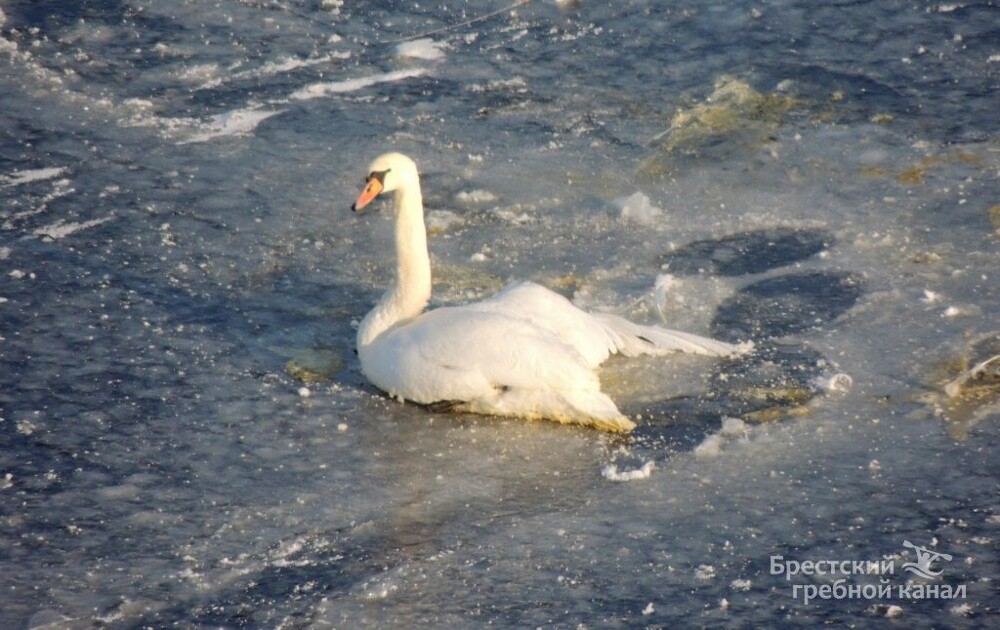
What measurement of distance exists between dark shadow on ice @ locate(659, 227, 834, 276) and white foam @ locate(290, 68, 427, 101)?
3.15 m

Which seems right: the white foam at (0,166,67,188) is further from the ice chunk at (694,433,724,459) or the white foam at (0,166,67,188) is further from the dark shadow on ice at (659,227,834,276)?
the ice chunk at (694,433,724,459)

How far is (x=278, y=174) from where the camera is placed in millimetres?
8438

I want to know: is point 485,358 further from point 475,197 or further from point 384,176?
point 475,197

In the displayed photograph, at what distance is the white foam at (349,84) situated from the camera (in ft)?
31.1

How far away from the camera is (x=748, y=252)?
7500 millimetres

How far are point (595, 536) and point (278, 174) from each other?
4.17 metres

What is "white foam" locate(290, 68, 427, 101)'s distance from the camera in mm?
9477

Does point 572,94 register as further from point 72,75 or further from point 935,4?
point 72,75

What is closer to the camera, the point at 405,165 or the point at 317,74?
the point at 405,165

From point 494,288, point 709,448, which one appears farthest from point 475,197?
point 709,448

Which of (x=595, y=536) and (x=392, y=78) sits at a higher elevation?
(x=392, y=78)

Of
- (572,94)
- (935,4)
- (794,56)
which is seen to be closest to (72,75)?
(572,94)

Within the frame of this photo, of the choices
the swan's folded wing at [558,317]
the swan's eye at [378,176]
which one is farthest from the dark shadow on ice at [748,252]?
the swan's eye at [378,176]

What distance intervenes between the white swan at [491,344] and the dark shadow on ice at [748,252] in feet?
3.13
